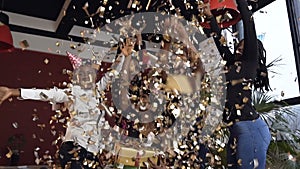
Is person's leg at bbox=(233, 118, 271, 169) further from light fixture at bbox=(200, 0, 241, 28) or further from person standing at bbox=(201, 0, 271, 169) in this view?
light fixture at bbox=(200, 0, 241, 28)

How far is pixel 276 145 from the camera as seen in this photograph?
221 cm

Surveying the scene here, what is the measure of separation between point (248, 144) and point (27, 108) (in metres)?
3.35

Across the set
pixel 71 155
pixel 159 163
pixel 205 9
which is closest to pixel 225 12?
pixel 205 9

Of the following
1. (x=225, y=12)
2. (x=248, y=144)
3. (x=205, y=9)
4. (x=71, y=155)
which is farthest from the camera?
(x=71, y=155)

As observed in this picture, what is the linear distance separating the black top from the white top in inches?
27.2

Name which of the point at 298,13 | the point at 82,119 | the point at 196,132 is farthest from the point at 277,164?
the point at 298,13

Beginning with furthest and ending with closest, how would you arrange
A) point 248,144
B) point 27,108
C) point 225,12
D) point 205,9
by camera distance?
point 27,108 → point 225,12 → point 205,9 → point 248,144

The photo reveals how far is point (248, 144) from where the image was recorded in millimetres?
1273

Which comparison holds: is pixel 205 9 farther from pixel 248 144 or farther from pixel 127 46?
pixel 248 144

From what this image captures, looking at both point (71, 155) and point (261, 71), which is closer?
point (261, 71)

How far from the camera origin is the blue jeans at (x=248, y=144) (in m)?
1.27

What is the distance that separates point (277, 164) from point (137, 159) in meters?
1.23

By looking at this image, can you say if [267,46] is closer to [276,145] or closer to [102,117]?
[276,145]

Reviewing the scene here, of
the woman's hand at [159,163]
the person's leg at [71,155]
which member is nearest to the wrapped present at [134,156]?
the woman's hand at [159,163]
